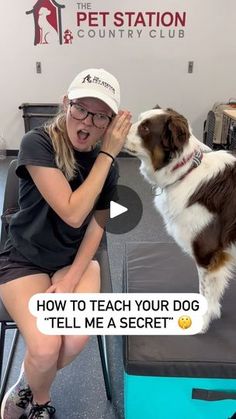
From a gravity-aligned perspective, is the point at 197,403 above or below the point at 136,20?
below

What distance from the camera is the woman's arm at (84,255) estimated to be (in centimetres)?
133

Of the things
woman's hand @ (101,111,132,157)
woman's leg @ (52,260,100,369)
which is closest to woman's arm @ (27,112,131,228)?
woman's hand @ (101,111,132,157)

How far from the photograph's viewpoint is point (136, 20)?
448cm

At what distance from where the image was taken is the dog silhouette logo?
4414 mm

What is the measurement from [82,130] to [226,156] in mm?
561

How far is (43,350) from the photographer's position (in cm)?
120

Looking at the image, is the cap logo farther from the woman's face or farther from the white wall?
the white wall

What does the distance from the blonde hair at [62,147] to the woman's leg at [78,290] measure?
0.38 m

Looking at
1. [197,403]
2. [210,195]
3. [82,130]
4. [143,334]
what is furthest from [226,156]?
[197,403]

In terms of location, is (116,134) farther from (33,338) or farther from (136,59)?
(136,59)

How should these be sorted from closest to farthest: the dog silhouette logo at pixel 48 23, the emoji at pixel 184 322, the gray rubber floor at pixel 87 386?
the emoji at pixel 184 322
the gray rubber floor at pixel 87 386
the dog silhouette logo at pixel 48 23

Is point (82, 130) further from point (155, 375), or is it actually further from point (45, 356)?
point (155, 375)

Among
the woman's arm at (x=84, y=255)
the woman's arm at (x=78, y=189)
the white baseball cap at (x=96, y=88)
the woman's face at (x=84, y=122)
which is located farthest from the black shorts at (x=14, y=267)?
the white baseball cap at (x=96, y=88)

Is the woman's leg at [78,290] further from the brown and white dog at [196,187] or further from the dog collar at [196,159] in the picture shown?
the dog collar at [196,159]
